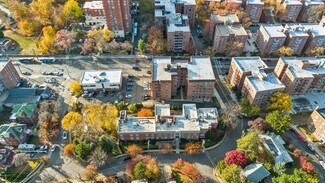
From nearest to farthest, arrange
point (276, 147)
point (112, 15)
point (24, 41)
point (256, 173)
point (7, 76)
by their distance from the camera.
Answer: point (256, 173)
point (276, 147)
point (7, 76)
point (112, 15)
point (24, 41)

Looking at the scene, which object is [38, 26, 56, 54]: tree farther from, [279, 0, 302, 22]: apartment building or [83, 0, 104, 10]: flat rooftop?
[279, 0, 302, 22]: apartment building

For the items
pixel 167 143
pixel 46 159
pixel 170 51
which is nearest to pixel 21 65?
Result: pixel 46 159

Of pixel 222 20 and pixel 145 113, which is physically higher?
pixel 222 20

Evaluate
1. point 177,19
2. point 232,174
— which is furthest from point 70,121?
point 177,19

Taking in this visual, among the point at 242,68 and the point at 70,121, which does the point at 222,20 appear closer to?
the point at 242,68

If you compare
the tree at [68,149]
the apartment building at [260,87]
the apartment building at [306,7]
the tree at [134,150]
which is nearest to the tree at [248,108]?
the apartment building at [260,87]

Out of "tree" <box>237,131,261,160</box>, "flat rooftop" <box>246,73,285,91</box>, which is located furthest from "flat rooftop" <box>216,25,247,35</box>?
"tree" <box>237,131,261,160</box>

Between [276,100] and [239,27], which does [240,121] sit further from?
[239,27]
